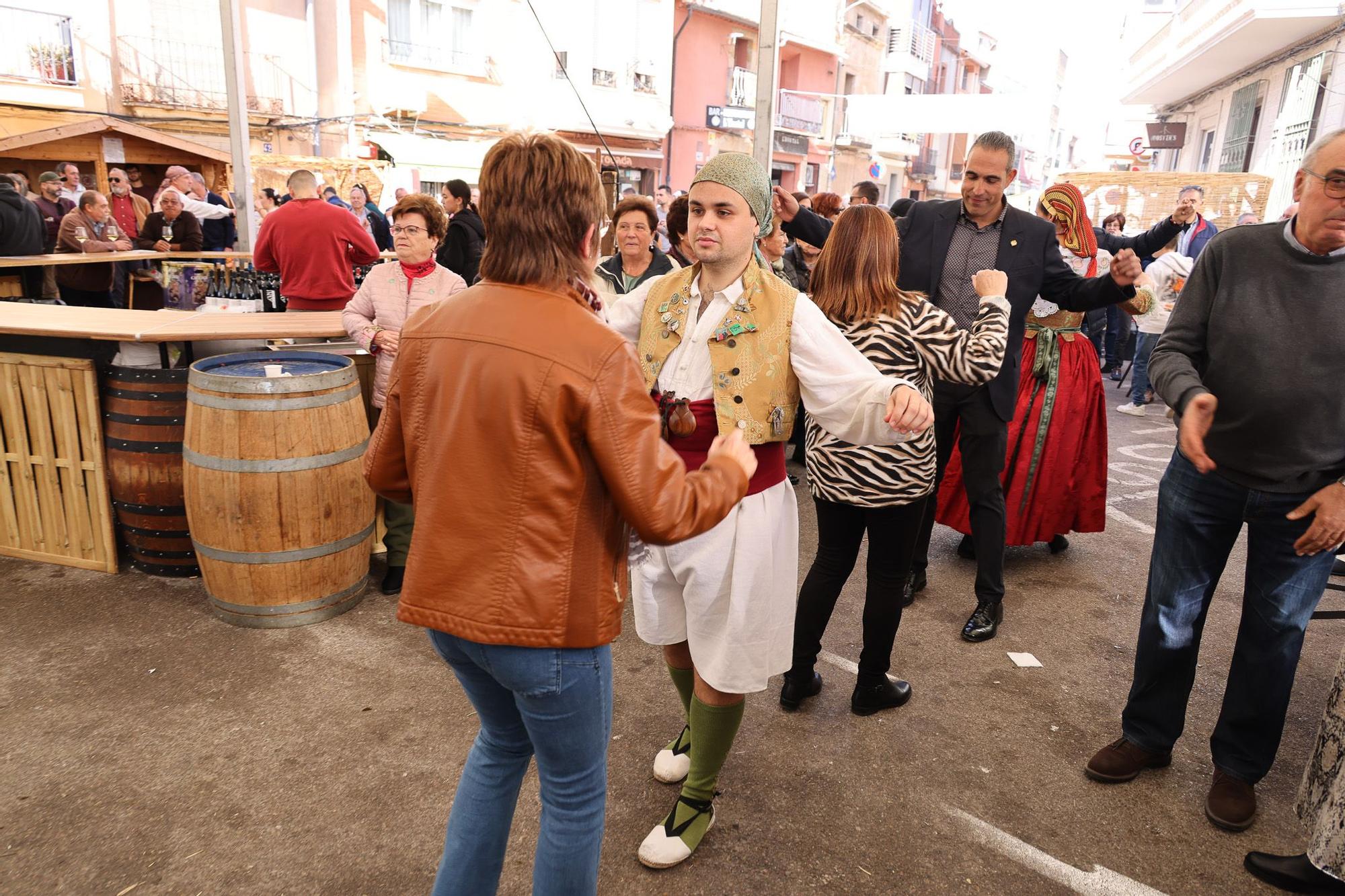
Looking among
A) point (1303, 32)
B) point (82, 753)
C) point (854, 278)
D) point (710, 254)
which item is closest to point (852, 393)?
point (710, 254)

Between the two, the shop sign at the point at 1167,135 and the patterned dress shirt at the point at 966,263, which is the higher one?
the shop sign at the point at 1167,135

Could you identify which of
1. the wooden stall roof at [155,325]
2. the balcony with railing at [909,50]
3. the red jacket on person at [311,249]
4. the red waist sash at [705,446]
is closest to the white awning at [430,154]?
the red jacket on person at [311,249]

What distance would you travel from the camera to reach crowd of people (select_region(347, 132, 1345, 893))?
1.55m

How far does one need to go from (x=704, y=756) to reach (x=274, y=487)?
82.8 inches

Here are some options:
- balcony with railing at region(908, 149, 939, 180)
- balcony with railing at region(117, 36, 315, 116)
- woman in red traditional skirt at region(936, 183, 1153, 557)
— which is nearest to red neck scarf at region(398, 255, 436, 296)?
woman in red traditional skirt at region(936, 183, 1153, 557)

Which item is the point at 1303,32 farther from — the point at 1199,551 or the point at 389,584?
the point at 389,584

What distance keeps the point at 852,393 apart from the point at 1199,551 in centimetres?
136

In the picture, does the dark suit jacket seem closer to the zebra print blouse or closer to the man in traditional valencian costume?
the zebra print blouse

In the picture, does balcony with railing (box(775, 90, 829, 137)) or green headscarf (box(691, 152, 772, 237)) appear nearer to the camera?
green headscarf (box(691, 152, 772, 237))

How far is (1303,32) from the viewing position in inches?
519

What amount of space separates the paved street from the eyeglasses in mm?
1820

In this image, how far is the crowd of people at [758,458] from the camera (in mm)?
1554

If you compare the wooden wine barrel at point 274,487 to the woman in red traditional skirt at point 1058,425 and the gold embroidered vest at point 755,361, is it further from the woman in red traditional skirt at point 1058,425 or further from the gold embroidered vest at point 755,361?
the woman in red traditional skirt at point 1058,425

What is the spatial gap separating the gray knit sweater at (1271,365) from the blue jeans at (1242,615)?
0.10m
